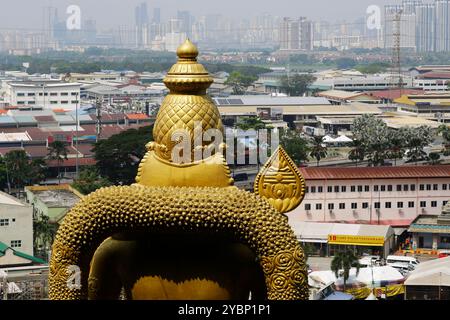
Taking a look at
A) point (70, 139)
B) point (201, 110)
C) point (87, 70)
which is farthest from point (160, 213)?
point (87, 70)

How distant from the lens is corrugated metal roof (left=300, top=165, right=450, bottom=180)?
80.8ft

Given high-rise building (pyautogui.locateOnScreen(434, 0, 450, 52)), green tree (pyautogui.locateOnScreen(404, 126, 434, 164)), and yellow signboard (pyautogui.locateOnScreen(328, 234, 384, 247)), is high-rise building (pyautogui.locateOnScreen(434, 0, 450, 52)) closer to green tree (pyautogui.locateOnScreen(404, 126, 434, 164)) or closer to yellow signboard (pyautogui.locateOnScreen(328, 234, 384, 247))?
green tree (pyautogui.locateOnScreen(404, 126, 434, 164))

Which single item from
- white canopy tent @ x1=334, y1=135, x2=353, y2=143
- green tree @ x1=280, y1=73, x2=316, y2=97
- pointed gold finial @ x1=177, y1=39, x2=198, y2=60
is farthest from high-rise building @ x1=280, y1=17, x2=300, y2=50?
pointed gold finial @ x1=177, y1=39, x2=198, y2=60

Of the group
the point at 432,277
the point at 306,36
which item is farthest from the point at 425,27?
the point at 432,277

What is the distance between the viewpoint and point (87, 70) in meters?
87.7

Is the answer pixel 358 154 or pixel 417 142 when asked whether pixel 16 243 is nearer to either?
pixel 358 154

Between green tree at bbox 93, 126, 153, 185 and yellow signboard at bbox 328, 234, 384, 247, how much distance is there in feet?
29.6

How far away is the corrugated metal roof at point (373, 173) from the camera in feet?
80.8

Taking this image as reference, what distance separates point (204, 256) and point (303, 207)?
20038 millimetres

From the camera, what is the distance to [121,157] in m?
30.8

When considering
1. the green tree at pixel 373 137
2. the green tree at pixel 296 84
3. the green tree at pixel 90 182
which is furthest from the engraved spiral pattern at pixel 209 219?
the green tree at pixel 296 84

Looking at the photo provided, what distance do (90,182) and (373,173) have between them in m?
7.63

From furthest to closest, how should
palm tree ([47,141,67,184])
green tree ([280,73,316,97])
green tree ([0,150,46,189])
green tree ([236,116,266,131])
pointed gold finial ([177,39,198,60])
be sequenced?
green tree ([280,73,316,97]) < green tree ([236,116,266,131]) < palm tree ([47,141,67,184]) < green tree ([0,150,46,189]) < pointed gold finial ([177,39,198,60])

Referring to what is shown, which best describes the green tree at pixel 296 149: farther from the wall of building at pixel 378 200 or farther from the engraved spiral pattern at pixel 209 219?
the engraved spiral pattern at pixel 209 219
